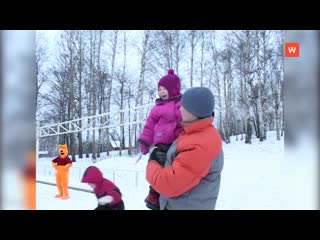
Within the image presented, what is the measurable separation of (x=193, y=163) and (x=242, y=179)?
138 cm

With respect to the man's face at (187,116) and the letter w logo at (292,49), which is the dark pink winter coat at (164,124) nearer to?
the man's face at (187,116)

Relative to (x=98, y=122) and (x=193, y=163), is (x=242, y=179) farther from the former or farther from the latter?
(x=193, y=163)

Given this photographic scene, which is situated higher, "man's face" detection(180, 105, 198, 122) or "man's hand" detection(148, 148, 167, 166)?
"man's face" detection(180, 105, 198, 122)

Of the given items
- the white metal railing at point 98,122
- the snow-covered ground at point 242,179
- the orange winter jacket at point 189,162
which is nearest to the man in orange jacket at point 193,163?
the orange winter jacket at point 189,162

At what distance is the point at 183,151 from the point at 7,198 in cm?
82

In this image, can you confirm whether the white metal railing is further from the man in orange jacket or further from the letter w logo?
the man in orange jacket

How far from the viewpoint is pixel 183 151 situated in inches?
32.8

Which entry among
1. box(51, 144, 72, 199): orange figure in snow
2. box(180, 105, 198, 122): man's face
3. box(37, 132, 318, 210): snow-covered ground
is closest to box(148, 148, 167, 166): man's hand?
box(180, 105, 198, 122): man's face

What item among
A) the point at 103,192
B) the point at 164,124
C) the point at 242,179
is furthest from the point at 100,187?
the point at 242,179

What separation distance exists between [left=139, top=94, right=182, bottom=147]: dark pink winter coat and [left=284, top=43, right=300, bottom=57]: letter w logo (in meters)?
0.58

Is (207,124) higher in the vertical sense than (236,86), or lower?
lower

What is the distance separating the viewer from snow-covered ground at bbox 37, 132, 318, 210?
53.4 inches
